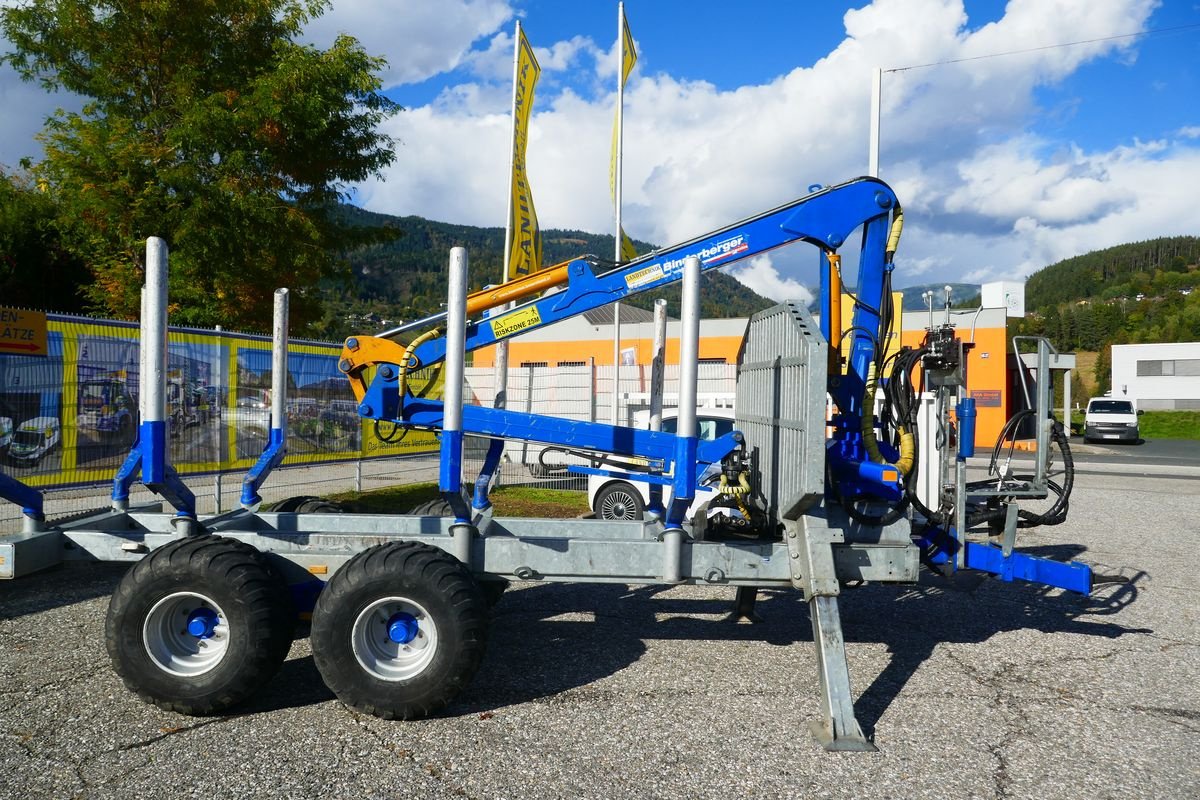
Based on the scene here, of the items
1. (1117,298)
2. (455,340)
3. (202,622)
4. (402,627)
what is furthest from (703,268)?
(1117,298)

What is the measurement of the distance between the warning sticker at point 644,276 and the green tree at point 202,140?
9.32 metres

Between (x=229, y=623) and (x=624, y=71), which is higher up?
(x=624, y=71)

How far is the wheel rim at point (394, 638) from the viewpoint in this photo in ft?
13.7

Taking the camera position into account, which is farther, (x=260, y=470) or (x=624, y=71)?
(x=624, y=71)

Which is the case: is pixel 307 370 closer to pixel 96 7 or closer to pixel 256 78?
pixel 256 78

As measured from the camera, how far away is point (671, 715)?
4.33 m

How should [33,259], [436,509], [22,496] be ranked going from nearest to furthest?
[22,496] → [436,509] → [33,259]

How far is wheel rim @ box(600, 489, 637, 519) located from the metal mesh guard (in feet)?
14.1

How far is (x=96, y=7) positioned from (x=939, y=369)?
50.2 ft

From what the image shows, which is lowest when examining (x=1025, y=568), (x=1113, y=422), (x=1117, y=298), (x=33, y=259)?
(x=1025, y=568)

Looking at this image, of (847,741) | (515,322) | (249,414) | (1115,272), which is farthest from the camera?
(1115,272)

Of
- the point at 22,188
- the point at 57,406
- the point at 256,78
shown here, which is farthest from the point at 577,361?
the point at 57,406

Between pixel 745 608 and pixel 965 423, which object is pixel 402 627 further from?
pixel 965 423

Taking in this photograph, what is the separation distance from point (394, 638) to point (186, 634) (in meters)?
1.15
